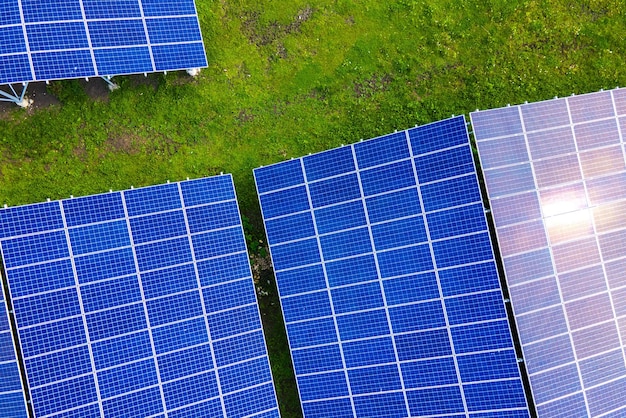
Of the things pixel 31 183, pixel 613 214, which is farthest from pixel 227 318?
pixel 613 214

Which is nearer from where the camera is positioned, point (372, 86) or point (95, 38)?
point (95, 38)

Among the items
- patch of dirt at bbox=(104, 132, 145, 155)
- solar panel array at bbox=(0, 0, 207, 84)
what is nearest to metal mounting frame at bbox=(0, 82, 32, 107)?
solar panel array at bbox=(0, 0, 207, 84)

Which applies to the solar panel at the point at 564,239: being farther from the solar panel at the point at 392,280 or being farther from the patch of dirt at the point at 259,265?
the patch of dirt at the point at 259,265

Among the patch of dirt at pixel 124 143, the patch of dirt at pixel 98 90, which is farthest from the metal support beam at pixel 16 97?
the patch of dirt at pixel 124 143

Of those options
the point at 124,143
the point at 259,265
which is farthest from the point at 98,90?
the point at 259,265

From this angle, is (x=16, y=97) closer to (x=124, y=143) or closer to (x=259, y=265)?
(x=124, y=143)

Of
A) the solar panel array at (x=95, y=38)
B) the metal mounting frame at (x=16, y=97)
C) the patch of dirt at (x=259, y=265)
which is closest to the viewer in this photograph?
the solar panel array at (x=95, y=38)
